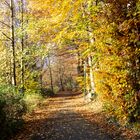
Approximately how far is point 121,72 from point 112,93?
1539 mm

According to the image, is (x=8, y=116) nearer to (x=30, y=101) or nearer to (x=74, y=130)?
(x=74, y=130)

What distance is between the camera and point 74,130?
13289mm

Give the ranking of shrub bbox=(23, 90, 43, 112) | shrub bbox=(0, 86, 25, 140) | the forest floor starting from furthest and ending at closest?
shrub bbox=(23, 90, 43, 112) → shrub bbox=(0, 86, 25, 140) → the forest floor

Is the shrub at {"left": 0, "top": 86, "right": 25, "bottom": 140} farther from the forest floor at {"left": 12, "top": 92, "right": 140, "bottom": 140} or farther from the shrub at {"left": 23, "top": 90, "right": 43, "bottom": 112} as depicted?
the shrub at {"left": 23, "top": 90, "right": 43, "bottom": 112}

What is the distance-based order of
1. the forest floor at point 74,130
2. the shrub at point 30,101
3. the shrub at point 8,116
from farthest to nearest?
the shrub at point 30,101 → the shrub at point 8,116 → the forest floor at point 74,130

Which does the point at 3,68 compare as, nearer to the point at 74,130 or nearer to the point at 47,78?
the point at 74,130

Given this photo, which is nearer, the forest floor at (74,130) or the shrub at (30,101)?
the forest floor at (74,130)

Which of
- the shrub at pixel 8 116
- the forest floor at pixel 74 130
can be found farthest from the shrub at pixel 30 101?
the shrub at pixel 8 116

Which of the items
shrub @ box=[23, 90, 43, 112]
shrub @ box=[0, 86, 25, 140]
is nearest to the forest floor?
shrub @ box=[0, 86, 25, 140]

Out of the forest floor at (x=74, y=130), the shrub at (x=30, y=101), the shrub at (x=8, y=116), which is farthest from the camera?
the shrub at (x=30, y=101)

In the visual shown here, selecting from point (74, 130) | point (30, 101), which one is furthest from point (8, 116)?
point (30, 101)

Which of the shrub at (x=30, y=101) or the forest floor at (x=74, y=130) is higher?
the shrub at (x=30, y=101)

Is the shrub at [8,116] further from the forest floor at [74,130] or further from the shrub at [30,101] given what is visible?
the shrub at [30,101]

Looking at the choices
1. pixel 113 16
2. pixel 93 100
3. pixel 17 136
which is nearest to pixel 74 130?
pixel 17 136
